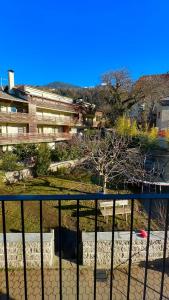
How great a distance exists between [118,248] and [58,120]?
2187 centimetres

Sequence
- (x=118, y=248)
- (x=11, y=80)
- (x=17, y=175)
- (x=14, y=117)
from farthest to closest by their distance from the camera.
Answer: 1. (x=11, y=80)
2. (x=14, y=117)
3. (x=17, y=175)
4. (x=118, y=248)

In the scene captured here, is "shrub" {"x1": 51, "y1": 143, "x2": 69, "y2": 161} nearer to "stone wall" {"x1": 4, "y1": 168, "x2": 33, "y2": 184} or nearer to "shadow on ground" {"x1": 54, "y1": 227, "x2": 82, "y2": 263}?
"stone wall" {"x1": 4, "y1": 168, "x2": 33, "y2": 184}

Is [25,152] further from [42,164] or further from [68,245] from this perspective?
[68,245]

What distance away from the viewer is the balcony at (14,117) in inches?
701

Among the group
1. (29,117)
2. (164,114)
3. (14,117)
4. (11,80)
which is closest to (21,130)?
(29,117)

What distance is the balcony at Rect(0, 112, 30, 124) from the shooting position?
17.8 m

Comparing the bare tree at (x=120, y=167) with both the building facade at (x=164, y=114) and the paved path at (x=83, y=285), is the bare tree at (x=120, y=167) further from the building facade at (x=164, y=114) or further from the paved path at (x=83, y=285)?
the building facade at (x=164, y=114)

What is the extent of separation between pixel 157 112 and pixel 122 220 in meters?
21.6

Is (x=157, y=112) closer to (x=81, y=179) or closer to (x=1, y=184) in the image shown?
(x=81, y=179)

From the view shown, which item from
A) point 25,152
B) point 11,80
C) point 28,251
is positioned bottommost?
point 28,251

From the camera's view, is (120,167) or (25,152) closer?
(120,167)

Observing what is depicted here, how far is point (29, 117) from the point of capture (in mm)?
21031

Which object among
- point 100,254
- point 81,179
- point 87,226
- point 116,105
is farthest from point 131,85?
point 100,254

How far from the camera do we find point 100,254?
17.4 feet
